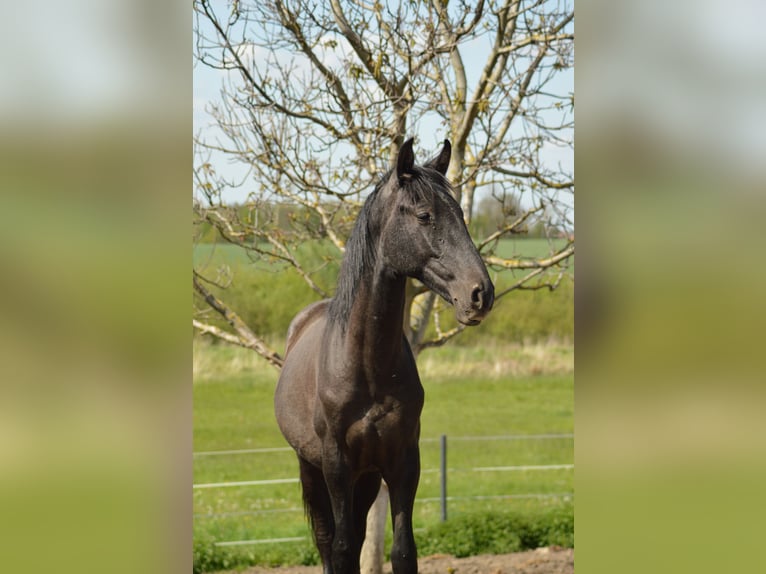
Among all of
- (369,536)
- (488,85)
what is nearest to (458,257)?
(488,85)

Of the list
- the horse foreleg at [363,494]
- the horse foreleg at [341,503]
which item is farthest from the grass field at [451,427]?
the horse foreleg at [341,503]

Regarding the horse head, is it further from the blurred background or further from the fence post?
the fence post

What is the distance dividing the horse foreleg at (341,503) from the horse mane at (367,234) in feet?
1.55

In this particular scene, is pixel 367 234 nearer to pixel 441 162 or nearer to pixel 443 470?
pixel 441 162

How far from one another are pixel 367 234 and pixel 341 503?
972 mm

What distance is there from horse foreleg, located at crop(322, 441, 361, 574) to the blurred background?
5.88 feet

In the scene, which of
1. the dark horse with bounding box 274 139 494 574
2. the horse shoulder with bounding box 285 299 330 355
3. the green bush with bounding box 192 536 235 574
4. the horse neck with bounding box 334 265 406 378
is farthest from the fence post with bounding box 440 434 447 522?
the horse neck with bounding box 334 265 406 378

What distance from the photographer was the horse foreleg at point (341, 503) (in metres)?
2.83

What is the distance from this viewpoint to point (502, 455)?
42.0ft
